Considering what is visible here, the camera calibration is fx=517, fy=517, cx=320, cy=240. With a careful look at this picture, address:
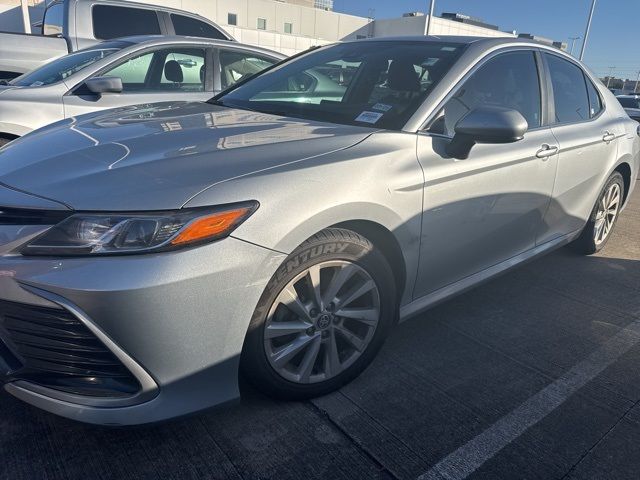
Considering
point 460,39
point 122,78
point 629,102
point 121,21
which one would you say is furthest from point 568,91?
point 629,102

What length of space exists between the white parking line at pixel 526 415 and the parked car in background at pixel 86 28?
646 cm

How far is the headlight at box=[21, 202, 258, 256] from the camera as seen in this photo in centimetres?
169

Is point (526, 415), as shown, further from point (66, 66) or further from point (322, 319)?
point (66, 66)

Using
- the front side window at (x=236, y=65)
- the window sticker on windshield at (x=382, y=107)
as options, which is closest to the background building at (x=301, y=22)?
the front side window at (x=236, y=65)

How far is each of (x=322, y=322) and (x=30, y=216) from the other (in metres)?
1.19

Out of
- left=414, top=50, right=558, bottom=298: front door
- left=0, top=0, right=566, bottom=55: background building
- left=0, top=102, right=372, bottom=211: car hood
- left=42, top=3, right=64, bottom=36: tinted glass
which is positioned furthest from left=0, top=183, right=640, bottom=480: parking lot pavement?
left=0, top=0, right=566, bottom=55: background building

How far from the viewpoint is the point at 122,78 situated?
4.99m

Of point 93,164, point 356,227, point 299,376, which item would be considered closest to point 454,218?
point 356,227

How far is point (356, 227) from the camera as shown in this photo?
2219 millimetres

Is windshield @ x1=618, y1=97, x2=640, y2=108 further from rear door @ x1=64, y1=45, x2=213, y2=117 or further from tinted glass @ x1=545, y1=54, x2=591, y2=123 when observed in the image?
rear door @ x1=64, y1=45, x2=213, y2=117

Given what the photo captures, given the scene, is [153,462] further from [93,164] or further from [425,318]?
[425,318]

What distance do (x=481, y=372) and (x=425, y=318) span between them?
23.8 inches

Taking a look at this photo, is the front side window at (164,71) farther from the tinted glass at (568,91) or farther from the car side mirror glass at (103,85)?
the tinted glass at (568,91)

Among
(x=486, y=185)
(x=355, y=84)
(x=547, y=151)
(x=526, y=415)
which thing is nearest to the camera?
(x=526, y=415)
